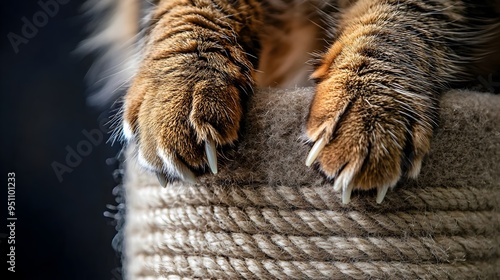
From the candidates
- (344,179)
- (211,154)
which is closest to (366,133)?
(344,179)

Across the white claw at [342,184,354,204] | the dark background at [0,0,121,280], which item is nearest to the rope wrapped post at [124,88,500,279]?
the white claw at [342,184,354,204]

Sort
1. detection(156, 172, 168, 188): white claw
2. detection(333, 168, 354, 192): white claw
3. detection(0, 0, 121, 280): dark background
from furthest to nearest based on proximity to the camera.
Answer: detection(0, 0, 121, 280): dark background, detection(156, 172, 168, 188): white claw, detection(333, 168, 354, 192): white claw

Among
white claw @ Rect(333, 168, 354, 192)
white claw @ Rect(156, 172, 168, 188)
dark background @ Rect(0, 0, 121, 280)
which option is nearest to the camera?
white claw @ Rect(333, 168, 354, 192)

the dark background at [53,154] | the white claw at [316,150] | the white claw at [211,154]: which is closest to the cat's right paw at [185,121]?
the white claw at [211,154]

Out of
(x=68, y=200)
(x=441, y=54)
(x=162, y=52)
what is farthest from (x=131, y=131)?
(x=68, y=200)

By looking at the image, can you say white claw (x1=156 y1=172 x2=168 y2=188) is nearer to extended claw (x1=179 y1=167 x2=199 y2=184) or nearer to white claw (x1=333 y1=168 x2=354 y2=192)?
extended claw (x1=179 y1=167 x2=199 y2=184)

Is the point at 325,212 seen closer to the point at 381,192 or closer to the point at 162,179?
the point at 381,192

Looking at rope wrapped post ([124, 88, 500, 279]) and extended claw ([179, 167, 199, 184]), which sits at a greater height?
extended claw ([179, 167, 199, 184])
